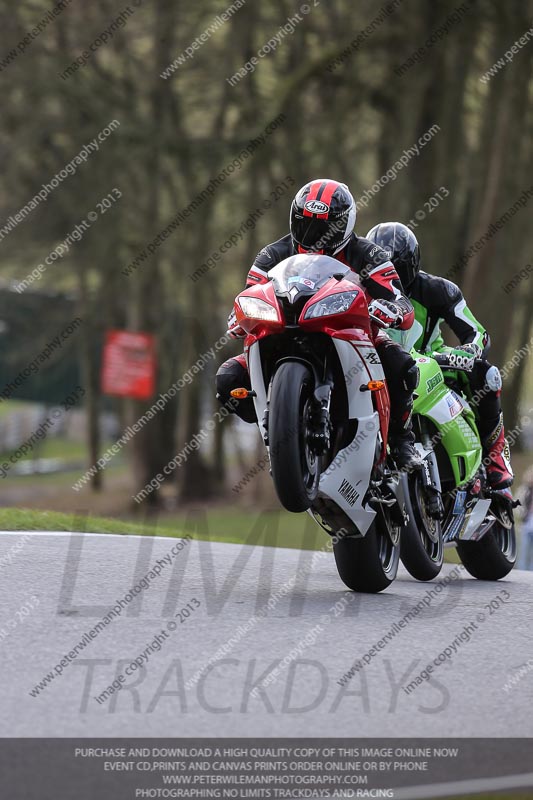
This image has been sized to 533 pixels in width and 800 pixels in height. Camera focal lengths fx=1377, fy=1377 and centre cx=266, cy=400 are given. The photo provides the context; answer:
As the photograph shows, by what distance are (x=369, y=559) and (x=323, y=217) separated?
1877 millimetres

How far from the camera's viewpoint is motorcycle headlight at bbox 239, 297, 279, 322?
689cm

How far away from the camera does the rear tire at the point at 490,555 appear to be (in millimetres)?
9438

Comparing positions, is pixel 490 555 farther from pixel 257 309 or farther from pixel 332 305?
pixel 257 309

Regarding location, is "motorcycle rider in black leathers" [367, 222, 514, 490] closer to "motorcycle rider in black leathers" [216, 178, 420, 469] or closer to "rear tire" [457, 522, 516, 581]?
"rear tire" [457, 522, 516, 581]

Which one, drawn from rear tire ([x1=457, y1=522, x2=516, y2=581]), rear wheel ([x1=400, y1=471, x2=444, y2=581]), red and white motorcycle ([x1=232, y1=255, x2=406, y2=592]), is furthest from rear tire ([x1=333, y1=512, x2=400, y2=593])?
rear tire ([x1=457, y1=522, x2=516, y2=581])

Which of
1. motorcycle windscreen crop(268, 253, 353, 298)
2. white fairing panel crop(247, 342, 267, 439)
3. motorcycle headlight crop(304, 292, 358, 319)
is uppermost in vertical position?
motorcycle windscreen crop(268, 253, 353, 298)

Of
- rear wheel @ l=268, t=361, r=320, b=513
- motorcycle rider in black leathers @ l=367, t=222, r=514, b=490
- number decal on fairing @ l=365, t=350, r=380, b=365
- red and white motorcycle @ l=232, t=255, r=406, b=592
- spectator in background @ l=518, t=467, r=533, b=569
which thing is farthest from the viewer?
spectator in background @ l=518, t=467, r=533, b=569

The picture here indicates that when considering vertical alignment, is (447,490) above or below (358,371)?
below

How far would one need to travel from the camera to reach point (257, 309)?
274 inches

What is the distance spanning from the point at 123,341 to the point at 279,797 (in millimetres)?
24068

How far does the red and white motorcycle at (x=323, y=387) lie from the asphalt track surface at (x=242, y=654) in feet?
1.75

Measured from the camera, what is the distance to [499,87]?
21.8 meters

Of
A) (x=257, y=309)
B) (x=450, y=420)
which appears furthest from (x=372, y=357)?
(x=450, y=420)

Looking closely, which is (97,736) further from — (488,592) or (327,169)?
(327,169)
